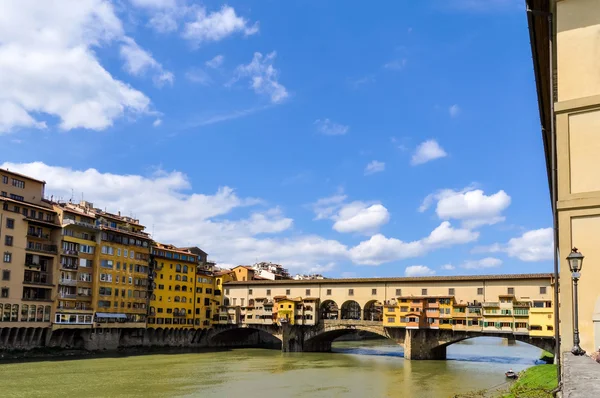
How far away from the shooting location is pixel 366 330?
67000mm

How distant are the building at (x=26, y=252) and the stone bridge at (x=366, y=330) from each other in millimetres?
28260

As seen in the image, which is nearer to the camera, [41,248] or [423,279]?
[41,248]

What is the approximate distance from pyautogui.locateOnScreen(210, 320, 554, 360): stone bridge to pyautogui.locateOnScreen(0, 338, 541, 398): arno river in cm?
233

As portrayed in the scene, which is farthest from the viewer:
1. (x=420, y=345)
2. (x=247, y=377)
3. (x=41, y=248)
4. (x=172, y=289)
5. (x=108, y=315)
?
(x=172, y=289)

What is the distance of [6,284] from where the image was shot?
53.5m

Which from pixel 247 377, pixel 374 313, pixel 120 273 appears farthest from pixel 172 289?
pixel 374 313

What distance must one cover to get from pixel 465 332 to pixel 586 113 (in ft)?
174

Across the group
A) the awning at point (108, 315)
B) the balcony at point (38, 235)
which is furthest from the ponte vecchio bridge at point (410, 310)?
the balcony at point (38, 235)

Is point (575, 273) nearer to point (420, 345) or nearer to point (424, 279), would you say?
point (420, 345)

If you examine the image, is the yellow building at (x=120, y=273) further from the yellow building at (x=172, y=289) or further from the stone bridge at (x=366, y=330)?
the stone bridge at (x=366, y=330)

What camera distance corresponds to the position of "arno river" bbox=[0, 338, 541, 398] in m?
36.9

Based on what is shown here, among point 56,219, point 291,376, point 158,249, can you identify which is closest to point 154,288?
point 158,249

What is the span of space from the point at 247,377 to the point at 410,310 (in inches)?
984

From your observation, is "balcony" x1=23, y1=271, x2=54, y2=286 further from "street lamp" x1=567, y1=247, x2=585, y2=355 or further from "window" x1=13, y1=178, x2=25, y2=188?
"street lamp" x1=567, y1=247, x2=585, y2=355
